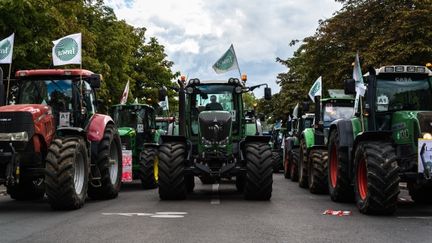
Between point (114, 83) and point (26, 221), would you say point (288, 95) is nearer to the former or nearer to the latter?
point (114, 83)

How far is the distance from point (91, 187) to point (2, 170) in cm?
300

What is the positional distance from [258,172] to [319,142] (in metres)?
4.79

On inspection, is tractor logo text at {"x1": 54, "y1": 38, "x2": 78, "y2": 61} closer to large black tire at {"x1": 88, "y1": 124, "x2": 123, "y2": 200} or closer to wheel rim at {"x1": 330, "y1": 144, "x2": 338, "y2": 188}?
large black tire at {"x1": 88, "y1": 124, "x2": 123, "y2": 200}

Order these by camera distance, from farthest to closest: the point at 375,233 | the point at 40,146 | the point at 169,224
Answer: the point at 40,146 → the point at 169,224 → the point at 375,233

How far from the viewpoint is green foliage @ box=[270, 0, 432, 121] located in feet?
85.1

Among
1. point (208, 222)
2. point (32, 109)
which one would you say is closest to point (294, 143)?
point (32, 109)

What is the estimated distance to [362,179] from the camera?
10.9m

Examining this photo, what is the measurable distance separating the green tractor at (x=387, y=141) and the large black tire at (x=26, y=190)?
6.35 m

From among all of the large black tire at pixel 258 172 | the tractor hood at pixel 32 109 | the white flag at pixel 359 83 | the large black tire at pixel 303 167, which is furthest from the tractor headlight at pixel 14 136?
the large black tire at pixel 303 167

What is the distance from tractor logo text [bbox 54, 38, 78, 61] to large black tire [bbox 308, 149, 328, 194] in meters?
6.23

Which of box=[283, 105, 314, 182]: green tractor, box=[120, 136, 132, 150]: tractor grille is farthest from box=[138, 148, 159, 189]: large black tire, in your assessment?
box=[283, 105, 314, 182]: green tractor

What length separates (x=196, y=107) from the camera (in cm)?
1412

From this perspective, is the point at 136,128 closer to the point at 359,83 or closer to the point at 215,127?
the point at 215,127

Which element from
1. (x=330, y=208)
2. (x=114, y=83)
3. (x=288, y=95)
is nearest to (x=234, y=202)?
(x=330, y=208)
